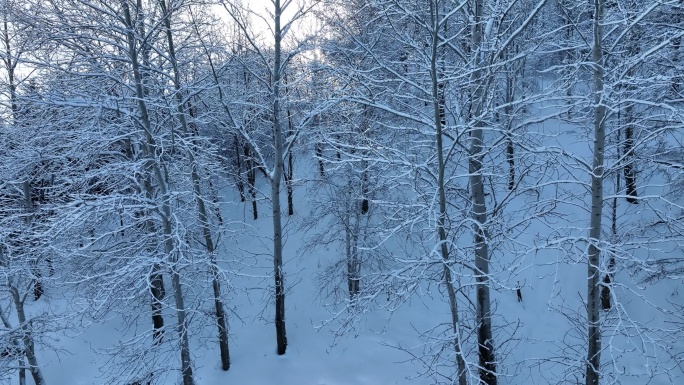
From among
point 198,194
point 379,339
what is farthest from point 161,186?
point 379,339

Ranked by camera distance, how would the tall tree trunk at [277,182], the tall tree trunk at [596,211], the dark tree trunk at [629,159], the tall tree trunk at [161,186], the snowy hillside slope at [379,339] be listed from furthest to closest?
1. the snowy hillside slope at [379,339]
2. the tall tree trunk at [277,182]
3. the tall tree trunk at [161,186]
4. the tall tree trunk at [596,211]
5. the dark tree trunk at [629,159]

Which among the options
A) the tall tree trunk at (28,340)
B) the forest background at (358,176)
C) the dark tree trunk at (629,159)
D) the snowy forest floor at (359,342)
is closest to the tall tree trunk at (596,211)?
the forest background at (358,176)

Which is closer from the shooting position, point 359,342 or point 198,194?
point 198,194

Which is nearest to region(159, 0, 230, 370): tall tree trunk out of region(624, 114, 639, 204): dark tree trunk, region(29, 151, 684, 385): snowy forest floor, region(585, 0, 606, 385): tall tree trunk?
region(29, 151, 684, 385): snowy forest floor

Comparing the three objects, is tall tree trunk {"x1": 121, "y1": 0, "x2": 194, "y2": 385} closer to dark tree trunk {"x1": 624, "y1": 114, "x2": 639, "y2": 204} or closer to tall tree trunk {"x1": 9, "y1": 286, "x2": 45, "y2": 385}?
tall tree trunk {"x1": 9, "y1": 286, "x2": 45, "y2": 385}

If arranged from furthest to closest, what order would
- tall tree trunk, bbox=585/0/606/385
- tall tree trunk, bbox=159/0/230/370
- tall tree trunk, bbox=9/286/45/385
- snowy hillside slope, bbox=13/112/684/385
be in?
1. snowy hillside slope, bbox=13/112/684/385
2. tall tree trunk, bbox=9/286/45/385
3. tall tree trunk, bbox=159/0/230/370
4. tall tree trunk, bbox=585/0/606/385

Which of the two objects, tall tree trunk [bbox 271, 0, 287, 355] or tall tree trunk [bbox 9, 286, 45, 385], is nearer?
tall tree trunk [bbox 271, 0, 287, 355]

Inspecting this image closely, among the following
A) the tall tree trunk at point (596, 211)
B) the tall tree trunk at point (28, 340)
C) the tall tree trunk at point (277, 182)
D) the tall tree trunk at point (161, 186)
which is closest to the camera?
the tall tree trunk at point (596, 211)

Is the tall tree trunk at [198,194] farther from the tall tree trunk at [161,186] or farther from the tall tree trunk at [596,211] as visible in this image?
the tall tree trunk at [596,211]

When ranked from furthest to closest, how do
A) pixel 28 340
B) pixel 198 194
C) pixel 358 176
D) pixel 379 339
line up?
pixel 358 176
pixel 379 339
pixel 28 340
pixel 198 194

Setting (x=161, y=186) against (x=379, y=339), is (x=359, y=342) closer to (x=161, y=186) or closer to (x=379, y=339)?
(x=379, y=339)

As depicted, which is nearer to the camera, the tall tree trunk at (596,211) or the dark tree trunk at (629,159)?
the dark tree trunk at (629,159)

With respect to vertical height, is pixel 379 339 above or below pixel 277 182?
below

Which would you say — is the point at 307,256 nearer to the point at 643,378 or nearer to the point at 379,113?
the point at 379,113
